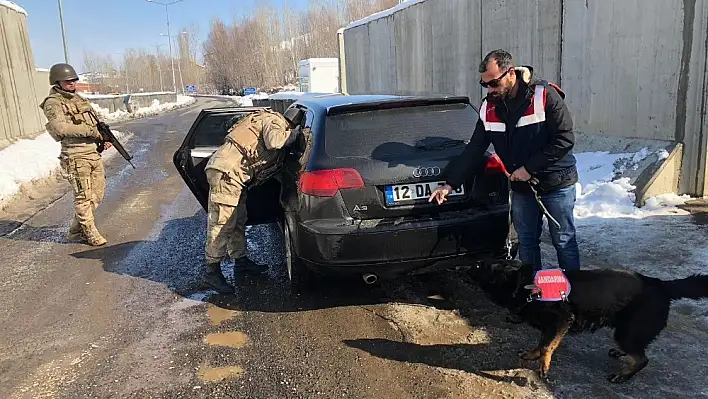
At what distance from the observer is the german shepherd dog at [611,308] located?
9.47 feet

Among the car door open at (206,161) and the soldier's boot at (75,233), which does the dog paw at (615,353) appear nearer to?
the car door open at (206,161)

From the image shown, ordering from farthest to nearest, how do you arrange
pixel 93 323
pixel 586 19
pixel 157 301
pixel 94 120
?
pixel 586 19, pixel 94 120, pixel 157 301, pixel 93 323

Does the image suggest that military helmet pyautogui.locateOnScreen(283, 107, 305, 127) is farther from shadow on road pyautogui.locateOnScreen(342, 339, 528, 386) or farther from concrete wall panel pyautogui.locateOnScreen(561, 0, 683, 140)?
concrete wall panel pyautogui.locateOnScreen(561, 0, 683, 140)

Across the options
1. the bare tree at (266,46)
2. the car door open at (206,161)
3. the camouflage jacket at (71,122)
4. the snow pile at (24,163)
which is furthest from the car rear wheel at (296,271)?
the bare tree at (266,46)

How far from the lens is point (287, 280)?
486cm

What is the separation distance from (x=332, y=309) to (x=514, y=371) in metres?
1.53

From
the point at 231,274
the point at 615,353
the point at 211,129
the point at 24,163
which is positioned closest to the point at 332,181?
the point at 231,274

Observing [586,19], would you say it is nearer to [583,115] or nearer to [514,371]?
[583,115]

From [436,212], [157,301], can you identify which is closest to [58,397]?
[157,301]

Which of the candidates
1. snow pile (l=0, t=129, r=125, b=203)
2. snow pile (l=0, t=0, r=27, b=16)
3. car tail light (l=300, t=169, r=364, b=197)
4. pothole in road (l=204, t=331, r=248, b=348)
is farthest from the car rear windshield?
snow pile (l=0, t=0, r=27, b=16)

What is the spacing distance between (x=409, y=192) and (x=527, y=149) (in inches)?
33.1

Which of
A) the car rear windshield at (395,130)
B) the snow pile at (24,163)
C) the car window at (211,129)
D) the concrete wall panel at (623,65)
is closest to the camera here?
the car rear windshield at (395,130)

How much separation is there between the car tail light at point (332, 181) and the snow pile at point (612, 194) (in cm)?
363

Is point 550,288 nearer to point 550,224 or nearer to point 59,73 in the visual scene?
point 550,224
